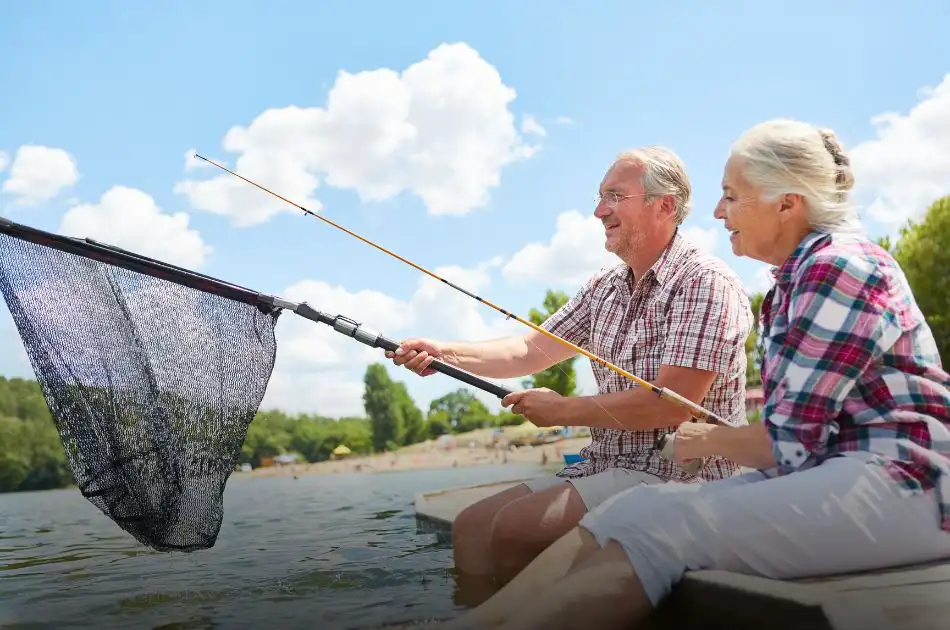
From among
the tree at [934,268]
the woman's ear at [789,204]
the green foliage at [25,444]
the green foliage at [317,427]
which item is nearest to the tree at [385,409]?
the green foliage at [317,427]

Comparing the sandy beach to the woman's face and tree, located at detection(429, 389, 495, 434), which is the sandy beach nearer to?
tree, located at detection(429, 389, 495, 434)

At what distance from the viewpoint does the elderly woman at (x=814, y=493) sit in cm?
203

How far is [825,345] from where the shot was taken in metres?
2.06

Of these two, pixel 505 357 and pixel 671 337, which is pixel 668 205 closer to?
pixel 671 337

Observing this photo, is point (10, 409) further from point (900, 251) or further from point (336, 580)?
point (336, 580)

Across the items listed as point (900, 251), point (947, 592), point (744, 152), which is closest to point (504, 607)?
point (947, 592)

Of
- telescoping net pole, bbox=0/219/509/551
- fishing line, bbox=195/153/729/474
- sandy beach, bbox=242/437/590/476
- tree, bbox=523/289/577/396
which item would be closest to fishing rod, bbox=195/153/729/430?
fishing line, bbox=195/153/729/474

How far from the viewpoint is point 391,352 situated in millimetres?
3791

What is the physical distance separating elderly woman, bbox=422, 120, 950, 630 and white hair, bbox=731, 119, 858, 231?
185 millimetres

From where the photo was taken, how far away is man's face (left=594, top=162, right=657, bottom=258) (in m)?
→ 3.52

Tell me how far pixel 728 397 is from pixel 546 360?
1.20m

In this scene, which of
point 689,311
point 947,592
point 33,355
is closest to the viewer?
point 947,592

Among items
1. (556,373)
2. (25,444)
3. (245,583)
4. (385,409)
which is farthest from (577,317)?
(385,409)

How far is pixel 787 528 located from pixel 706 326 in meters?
1.19
